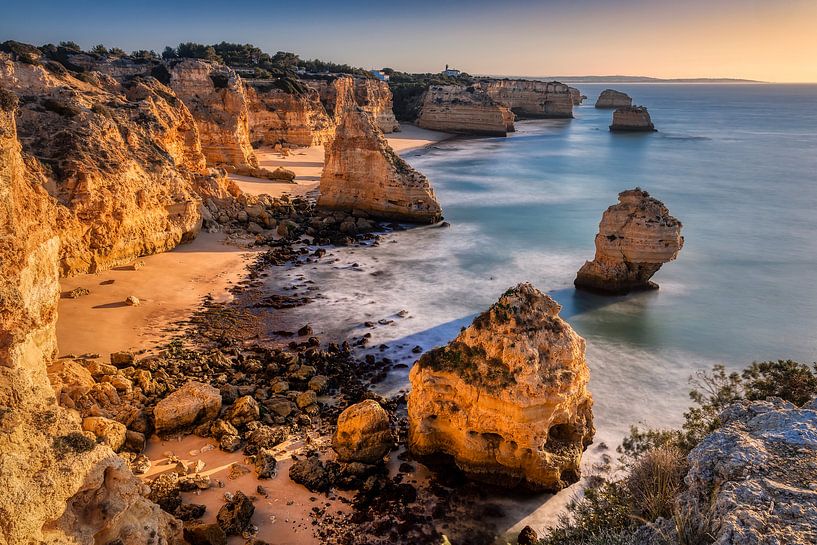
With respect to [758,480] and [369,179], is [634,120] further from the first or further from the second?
[758,480]

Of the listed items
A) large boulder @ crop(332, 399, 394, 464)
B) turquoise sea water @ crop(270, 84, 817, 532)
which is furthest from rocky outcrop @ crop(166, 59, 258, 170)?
large boulder @ crop(332, 399, 394, 464)

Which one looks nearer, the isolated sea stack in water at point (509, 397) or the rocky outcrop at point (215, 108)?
the isolated sea stack in water at point (509, 397)

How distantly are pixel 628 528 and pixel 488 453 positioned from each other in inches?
146

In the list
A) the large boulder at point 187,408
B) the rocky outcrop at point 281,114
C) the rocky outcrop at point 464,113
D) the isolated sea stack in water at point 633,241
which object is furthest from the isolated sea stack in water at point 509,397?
the rocky outcrop at point 464,113

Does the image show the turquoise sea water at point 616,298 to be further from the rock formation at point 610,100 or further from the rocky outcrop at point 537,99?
the rock formation at point 610,100

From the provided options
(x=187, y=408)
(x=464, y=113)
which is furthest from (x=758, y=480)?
(x=464, y=113)

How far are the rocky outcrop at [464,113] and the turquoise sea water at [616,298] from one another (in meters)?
24.1

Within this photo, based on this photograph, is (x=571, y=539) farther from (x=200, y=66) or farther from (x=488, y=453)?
(x=200, y=66)

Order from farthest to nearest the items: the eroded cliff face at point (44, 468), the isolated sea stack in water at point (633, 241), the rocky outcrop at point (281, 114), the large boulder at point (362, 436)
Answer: the rocky outcrop at point (281, 114)
the isolated sea stack in water at point (633, 241)
the large boulder at point (362, 436)
the eroded cliff face at point (44, 468)

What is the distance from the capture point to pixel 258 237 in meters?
23.7

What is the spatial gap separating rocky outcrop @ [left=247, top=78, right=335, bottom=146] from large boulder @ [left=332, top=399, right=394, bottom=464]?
3837 cm

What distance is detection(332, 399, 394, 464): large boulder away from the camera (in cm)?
1001

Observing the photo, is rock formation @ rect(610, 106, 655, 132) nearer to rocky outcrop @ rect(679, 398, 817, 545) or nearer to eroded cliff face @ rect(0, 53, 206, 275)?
eroded cliff face @ rect(0, 53, 206, 275)

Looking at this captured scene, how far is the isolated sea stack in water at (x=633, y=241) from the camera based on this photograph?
18.6 meters
